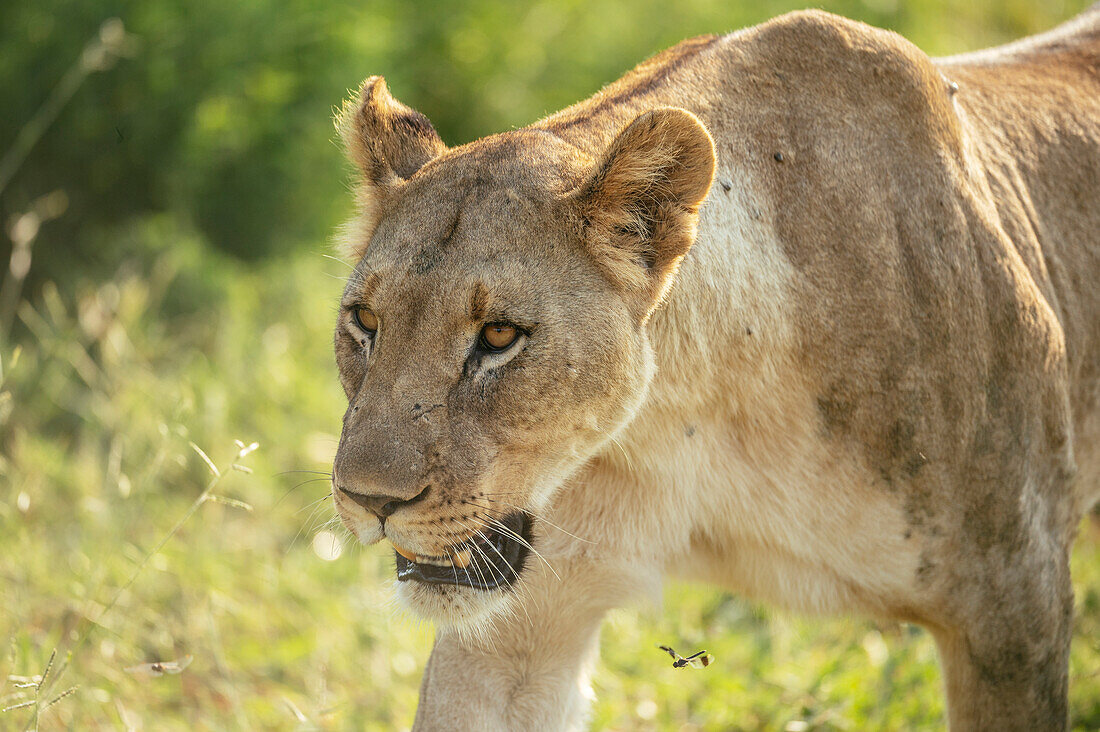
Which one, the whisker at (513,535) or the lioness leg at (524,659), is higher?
the whisker at (513,535)

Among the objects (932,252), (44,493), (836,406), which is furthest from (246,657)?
(932,252)

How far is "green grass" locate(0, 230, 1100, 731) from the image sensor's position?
10.8 feet

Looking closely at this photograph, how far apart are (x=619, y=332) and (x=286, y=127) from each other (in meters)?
3.78

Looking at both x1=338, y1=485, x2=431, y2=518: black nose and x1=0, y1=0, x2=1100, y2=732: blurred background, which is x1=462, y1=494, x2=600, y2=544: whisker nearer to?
x1=338, y1=485, x2=431, y2=518: black nose

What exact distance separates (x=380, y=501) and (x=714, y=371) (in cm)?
75

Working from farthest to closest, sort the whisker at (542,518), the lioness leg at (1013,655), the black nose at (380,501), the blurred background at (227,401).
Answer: the blurred background at (227,401) < the lioness leg at (1013,655) < the whisker at (542,518) < the black nose at (380,501)

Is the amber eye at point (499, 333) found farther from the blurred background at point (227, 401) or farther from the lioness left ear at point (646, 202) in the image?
the blurred background at point (227, 401)

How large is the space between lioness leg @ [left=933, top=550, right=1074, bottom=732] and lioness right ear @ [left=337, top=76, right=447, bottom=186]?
1.48m

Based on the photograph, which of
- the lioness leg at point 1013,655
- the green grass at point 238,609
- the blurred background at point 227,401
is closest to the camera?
the lioness leg at point 1013,655

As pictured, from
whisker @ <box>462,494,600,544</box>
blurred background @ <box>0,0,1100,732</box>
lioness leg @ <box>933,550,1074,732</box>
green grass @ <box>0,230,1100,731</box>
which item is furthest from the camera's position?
blurred background @ <box>0,0,1100,732</box>

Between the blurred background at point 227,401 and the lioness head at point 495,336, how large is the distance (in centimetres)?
36

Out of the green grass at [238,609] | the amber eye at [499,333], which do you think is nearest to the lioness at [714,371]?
the amber eye at [499,333]

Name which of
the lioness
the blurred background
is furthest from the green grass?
the lioness

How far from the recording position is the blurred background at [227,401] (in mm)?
3416
